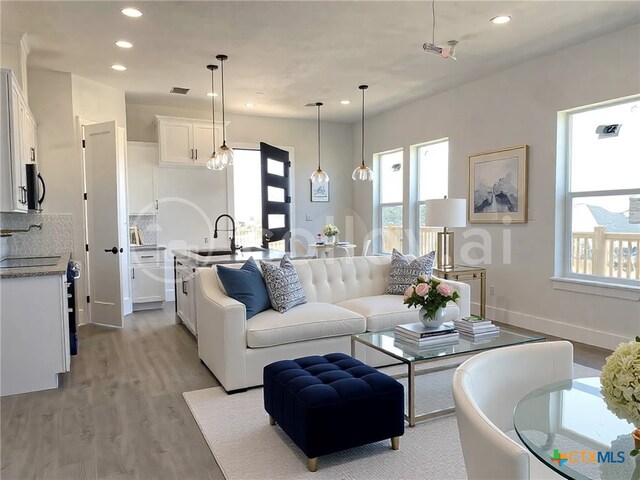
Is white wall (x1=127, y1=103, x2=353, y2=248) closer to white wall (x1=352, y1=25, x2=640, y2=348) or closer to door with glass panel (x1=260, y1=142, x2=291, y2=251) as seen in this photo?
door with glass panel (x1=260, y1=142, x2=291, y2=251)

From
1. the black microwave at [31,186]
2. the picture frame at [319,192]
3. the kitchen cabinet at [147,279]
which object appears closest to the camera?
the black microwave at [31,186]

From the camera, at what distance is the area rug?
7.09 ft

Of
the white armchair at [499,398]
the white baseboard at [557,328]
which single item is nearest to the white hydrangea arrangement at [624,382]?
the white armchair at [499,398]

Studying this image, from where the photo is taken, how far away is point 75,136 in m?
5.17

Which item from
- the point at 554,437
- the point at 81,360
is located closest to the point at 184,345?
the point at 81,360

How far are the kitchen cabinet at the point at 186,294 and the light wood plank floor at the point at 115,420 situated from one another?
14.0 inches

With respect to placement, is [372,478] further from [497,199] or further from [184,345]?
[497,199]

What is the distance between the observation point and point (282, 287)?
11.6 feet

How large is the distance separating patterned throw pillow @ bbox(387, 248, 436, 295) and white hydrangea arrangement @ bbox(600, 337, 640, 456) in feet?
9.34

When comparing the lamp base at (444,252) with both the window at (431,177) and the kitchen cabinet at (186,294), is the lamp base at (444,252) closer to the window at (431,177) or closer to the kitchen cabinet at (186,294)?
the window at (431,177)

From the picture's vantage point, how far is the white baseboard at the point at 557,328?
13.5 ft

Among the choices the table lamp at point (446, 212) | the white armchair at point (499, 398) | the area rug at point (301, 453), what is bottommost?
the area rug at point (301, 453)

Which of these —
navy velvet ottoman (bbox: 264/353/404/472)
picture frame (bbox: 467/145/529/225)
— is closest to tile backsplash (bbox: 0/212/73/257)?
navy velvet ottoman (bbox: 264/353/404/472)

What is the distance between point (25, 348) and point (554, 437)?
137 inches
